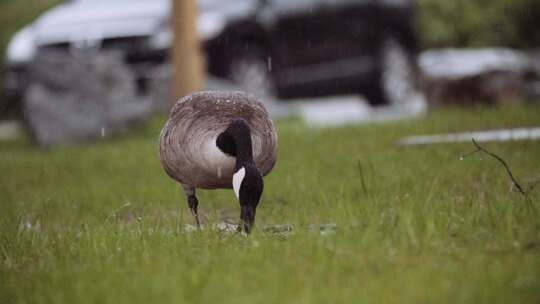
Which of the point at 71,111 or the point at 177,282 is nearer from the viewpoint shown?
the point at 177,282

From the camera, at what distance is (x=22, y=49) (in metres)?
13.4

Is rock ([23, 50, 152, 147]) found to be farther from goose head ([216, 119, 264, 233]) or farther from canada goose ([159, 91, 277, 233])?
goose head ([216, 119, 264, 233])

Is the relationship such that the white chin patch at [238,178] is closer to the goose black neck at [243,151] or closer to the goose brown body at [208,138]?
→ the goose black neck at [243,151]

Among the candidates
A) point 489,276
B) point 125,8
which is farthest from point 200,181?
point 125,8

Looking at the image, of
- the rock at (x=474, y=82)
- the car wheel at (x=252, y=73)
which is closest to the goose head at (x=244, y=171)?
the car wheel at (x=252, y=73)

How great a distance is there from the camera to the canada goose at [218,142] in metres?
3.95

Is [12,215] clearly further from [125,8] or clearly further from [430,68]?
[430,68]

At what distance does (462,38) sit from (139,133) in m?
11.7

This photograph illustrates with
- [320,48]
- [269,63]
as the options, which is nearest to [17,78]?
[269,63]

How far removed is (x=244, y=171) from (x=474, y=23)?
18.2 meters

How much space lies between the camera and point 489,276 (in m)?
2.90

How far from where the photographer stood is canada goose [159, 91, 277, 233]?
3.95 meters

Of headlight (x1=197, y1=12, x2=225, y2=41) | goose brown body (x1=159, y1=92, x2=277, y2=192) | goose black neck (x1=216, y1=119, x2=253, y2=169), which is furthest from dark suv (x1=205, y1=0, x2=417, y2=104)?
goose black neck (x1=216, y1=119, x2=253, y2=169)

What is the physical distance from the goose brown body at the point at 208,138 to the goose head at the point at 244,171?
99mm
